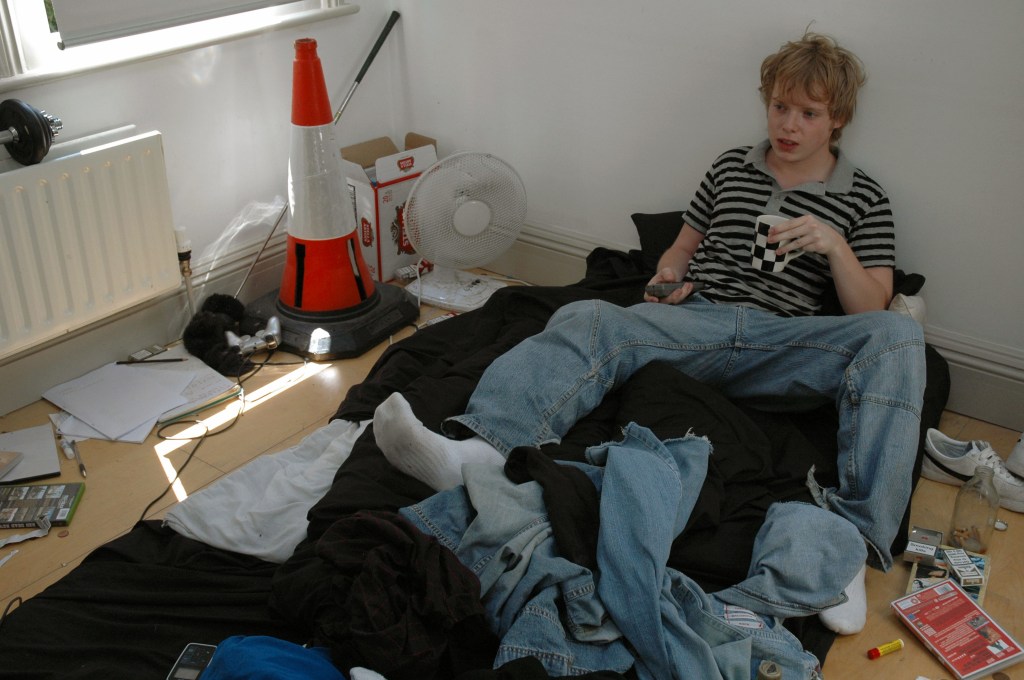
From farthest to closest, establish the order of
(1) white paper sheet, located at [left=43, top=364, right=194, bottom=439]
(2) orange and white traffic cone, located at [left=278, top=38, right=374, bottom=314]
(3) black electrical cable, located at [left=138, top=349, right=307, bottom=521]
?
(2) orange and white traffic cone, located at [left=278, top=38, right=374, bottom=314]
(1) white paper sheet, located at [left=43, top=364, right=194, bottom=439]
(3) black electrical cable, located at [left=138, top=349, right=307, bottom=521]

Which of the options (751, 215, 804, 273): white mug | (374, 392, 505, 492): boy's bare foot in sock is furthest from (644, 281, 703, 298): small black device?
(374, 392, 505, 492): boy's bare foot in sock

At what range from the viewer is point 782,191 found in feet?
7.25

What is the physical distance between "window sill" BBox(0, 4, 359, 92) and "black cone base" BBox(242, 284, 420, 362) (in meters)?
0.73

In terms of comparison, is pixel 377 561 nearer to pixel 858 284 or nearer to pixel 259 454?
pixel 259 454

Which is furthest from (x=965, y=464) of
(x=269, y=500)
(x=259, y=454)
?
(x=259, y=454)

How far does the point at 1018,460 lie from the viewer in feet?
6.63

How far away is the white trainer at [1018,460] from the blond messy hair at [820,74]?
0.81m

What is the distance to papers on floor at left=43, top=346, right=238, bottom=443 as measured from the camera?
88.9 inches

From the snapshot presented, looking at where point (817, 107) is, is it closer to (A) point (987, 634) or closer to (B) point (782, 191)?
(B) point (782, 191)

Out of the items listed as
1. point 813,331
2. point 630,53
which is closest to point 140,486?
point 813,331

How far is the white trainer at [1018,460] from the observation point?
6.59ft

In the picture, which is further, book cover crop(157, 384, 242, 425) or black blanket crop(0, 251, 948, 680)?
book cover crop(157, 384, 242, 425)

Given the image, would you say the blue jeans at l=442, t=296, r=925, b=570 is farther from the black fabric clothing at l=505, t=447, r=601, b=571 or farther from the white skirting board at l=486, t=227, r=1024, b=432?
the white skirting board at l=486, t=227, r=1024, b=432

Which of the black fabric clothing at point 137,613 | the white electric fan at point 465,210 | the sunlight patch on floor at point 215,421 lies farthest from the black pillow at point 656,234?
the black fabric clothing at point 137,613
